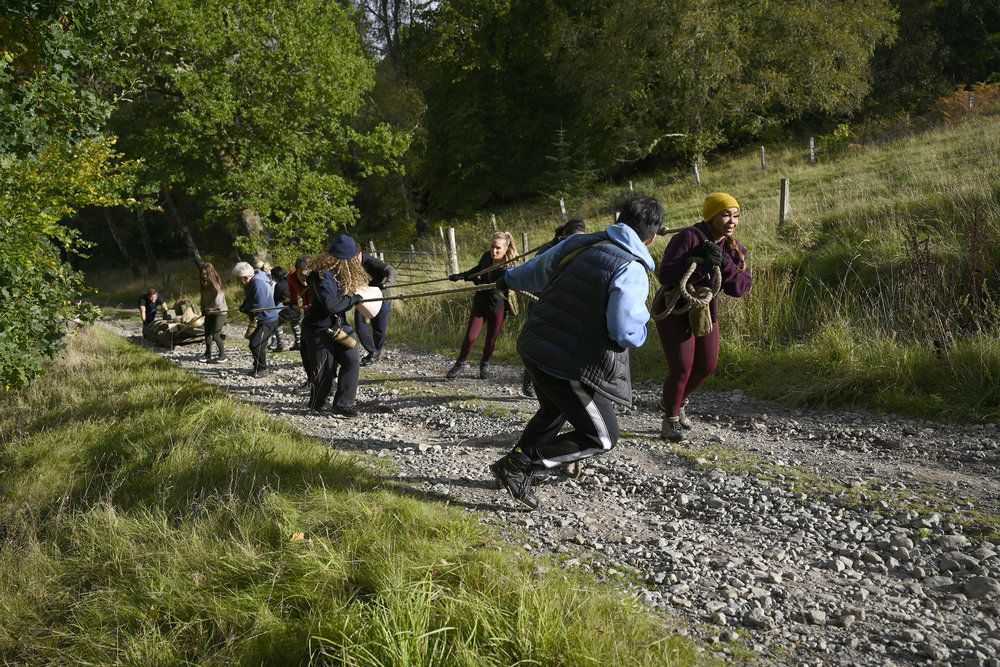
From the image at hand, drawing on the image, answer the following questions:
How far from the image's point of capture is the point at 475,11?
118ft

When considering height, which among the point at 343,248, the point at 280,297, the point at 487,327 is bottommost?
the point at 487,327

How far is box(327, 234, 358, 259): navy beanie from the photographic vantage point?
6.79 m

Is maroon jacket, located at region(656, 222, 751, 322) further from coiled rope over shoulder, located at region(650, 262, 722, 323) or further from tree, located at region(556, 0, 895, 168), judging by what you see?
tree, located at region(556, 0, 895, 168)

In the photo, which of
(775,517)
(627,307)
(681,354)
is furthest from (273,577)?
(681,354)

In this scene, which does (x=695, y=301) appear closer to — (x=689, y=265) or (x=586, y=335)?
(x=689, y=265)

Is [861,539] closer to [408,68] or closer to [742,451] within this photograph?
[742,451]

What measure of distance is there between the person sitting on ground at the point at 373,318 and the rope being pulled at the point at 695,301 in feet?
11.7

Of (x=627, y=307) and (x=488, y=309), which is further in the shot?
(x=488, y=309)

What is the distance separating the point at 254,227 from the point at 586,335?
783 inches

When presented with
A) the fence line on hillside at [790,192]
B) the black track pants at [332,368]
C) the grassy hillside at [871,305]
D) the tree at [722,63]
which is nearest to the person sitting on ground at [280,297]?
the grassy hillside at [871,305]

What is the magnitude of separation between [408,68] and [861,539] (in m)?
38.3

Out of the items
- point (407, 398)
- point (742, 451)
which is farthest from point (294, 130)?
point (742, 451)

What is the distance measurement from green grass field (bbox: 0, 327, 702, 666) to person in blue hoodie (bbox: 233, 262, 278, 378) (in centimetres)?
405

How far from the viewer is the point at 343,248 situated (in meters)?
6.83
